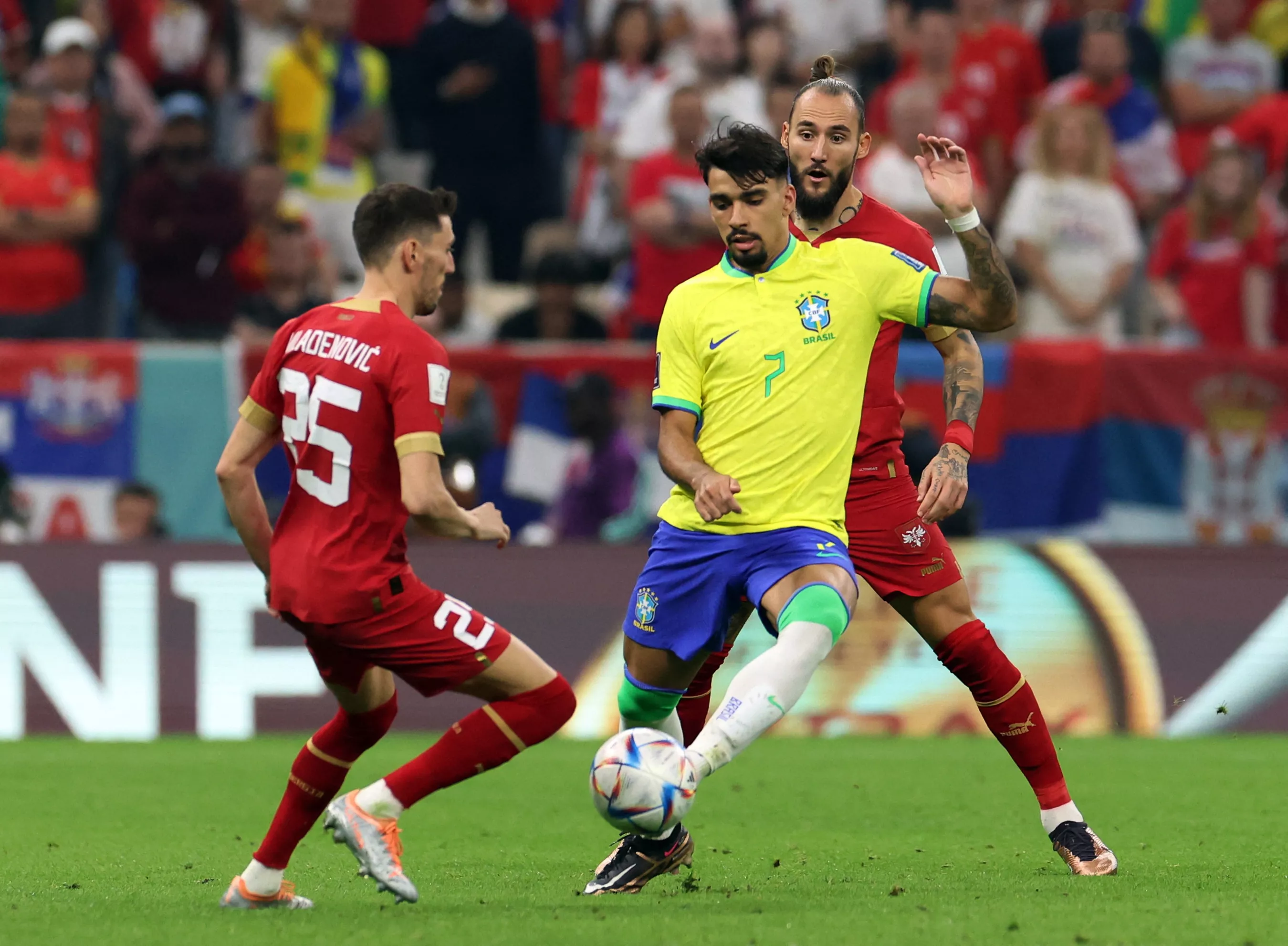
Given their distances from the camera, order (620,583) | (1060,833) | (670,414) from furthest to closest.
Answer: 1. (620,583)
2. (1060,833)
3. (670,414)

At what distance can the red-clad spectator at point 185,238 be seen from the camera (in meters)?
13.8

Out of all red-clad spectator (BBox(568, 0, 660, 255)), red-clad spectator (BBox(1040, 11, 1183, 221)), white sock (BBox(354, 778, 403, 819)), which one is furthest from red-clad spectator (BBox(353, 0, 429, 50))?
white sock (BBox(354, 778, 403, 819))

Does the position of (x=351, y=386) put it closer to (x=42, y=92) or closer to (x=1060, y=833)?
(x=1060, y=833)

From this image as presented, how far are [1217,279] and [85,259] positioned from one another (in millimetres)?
8246

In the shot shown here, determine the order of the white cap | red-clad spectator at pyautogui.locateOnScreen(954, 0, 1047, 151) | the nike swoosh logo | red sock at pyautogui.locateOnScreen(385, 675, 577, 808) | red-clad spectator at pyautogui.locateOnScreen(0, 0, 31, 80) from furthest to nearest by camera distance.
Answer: red-clad spectator at pyautogui.locateOnScreen(954, 0, 1047, 151), red-clad spectator at pyautogui.locateOnScreen(0, 0, 31, 80), the white cap, the nike swoosh logo, red sock at pyautogui.locateOnScreen(385, 675, 577, 808)

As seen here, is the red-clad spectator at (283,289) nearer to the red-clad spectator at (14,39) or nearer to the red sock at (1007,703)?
the red-clad spectator at (14,39)

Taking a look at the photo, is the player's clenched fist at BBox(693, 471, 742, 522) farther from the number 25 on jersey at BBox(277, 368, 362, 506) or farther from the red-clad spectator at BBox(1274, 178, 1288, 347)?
the red-clad spectator at BBox(1274, 178, 1288, 347)

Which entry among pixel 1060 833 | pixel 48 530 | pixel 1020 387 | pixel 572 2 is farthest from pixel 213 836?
pixel 572 2

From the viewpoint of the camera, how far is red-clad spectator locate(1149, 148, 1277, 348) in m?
14.1

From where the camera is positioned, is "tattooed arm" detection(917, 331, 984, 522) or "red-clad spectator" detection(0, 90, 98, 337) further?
"red-clad spectator" detection(0, 90, 98, 337)

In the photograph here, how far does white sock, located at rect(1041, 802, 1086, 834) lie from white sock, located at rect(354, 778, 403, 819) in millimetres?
2479

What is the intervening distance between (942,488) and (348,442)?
194 cm

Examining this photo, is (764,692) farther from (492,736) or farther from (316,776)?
(316,776)

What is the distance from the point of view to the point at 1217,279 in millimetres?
14273
